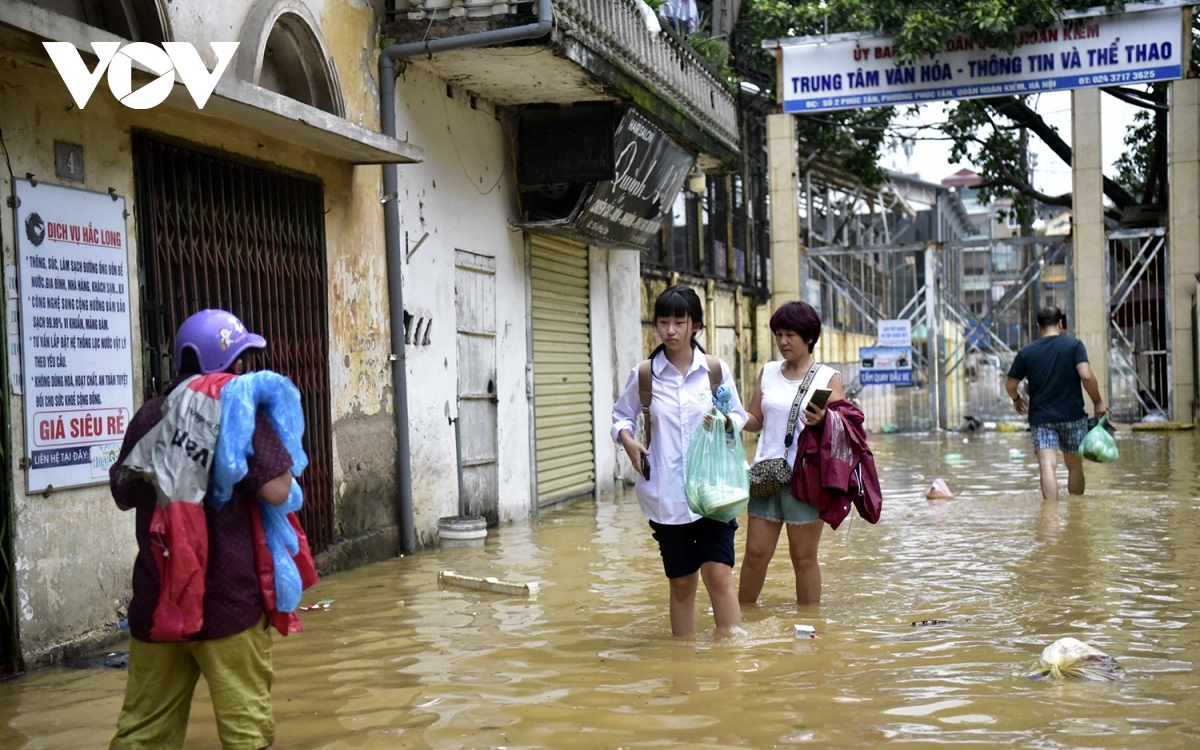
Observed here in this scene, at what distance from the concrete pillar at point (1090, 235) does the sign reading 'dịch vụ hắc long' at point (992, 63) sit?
0.79 m

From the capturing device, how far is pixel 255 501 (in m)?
3.91

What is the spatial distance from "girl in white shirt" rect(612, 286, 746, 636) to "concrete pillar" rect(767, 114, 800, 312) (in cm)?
1439

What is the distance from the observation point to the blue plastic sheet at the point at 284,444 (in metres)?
3.76

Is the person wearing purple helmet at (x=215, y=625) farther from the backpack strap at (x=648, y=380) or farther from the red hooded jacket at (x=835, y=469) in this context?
the red hooded jacket at (x=835, y=469)

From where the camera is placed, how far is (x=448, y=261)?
10.5 metres

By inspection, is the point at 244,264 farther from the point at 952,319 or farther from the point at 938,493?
the point at 952,319

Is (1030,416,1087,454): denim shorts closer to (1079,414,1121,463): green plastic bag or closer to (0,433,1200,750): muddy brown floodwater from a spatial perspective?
(1079,414,1121,463): green plastic bag

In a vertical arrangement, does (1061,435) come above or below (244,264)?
below

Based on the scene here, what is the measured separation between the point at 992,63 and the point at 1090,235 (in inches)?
116

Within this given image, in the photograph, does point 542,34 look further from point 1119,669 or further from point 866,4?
point 866,4

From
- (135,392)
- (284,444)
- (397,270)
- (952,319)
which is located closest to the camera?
(284,444)

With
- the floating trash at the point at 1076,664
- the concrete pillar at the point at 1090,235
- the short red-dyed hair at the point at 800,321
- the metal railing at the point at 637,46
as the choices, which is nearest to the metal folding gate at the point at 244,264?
the metal railing at the point at 637,46

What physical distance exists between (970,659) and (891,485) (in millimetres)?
8139

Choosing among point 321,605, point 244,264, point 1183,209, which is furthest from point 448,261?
point 1183,209
